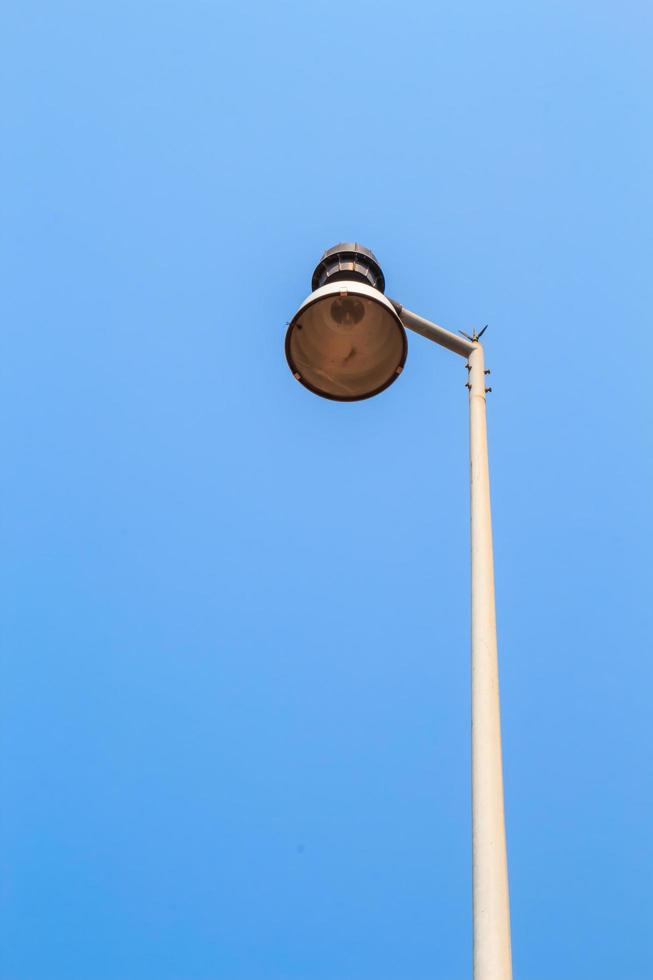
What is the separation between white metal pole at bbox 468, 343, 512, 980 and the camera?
2611 mm

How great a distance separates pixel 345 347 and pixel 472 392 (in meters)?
1.09

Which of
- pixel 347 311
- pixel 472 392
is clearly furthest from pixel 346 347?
pixel 472 392

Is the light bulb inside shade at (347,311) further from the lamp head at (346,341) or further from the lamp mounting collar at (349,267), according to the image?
the lamp mounting collar at (349,267)

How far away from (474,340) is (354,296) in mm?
749

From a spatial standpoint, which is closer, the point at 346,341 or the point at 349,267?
the point at 346,341

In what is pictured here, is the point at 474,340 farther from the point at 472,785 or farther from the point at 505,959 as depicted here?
the point at 505,959

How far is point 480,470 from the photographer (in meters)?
3.78

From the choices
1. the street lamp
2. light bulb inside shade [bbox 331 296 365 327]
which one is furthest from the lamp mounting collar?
light bulb inside shade [bbox 331 296 365 327]

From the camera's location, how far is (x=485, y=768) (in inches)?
115

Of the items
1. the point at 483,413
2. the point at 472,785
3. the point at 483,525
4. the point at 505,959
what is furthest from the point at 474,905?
the point at 483,413

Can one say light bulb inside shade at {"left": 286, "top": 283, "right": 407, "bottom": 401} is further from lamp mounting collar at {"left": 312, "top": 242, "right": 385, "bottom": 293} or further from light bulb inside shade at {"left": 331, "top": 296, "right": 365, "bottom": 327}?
lamp mounting collar at {"left": 312, "top": 242, "right": 385, "bottom": 293}

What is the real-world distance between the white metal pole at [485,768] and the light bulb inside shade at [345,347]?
4.20 feet

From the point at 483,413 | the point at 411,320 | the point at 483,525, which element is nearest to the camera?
the point at 483,525

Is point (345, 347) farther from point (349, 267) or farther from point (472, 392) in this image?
point (472, 392)
